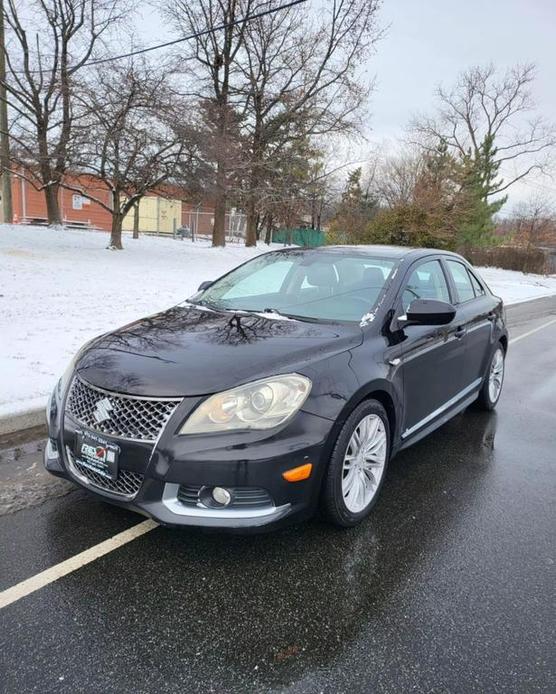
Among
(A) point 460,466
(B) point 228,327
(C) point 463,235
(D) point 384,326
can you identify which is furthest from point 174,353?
(C) point 463,235

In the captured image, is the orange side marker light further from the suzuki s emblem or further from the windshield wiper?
the windshield wiper

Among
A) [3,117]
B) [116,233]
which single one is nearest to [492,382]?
[116,233]

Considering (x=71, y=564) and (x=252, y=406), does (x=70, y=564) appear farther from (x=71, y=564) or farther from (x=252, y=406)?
(x=252, y=406)

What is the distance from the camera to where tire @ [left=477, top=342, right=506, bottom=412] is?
17.3ft

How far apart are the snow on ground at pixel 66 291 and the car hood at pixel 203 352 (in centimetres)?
190

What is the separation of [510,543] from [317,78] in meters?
25.4

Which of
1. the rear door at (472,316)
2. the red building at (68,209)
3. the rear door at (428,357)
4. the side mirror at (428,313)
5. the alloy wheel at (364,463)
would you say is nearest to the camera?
the alloy wheel at (364,463)

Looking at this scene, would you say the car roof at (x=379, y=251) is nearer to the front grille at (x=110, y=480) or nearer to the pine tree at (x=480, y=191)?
the front grille at (x=110, y=480)

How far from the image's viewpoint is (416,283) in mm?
4023

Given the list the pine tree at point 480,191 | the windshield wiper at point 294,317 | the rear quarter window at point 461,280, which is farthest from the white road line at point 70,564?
the pine tree at point 480,191

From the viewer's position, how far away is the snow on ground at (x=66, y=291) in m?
5.61

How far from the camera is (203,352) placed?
294cm

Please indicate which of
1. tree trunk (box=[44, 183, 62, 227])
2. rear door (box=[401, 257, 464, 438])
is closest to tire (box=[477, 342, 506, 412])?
rear door (box=[401, 257, 464, 438])

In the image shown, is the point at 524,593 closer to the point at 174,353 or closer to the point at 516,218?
the point at 174,353
